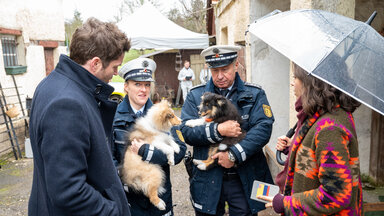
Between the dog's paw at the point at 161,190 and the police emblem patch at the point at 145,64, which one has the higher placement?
the police emblem patch at the point at 145,64

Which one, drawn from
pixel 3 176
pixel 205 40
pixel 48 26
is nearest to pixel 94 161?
Result: pixel 3 176

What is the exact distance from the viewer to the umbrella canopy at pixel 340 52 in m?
1.85

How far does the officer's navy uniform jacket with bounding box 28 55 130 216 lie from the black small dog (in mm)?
1369

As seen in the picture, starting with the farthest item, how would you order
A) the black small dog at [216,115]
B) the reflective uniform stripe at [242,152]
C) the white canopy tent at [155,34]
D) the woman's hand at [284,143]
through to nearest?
the white canopy tent at [155,34] < the black small dog at [216,115] < the reflective uniform stripe at [242,152] < the woman's hand at [284,143]

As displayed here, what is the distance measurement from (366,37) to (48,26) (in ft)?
38.0

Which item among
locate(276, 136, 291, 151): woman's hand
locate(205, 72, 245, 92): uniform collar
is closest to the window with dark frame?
locate(205, 72, 245, 92): uniform collar

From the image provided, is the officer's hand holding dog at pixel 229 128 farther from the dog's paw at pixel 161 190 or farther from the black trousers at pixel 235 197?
the dog's paw at pixel 161 190

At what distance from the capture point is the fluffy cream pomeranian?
295cm

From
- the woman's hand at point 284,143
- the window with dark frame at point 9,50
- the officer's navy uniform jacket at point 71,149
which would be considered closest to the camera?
the officer's navy uniform jacket at point 71,149

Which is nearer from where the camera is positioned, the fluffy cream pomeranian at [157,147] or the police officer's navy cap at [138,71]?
the fluffy cream pomeranian at [157,147]

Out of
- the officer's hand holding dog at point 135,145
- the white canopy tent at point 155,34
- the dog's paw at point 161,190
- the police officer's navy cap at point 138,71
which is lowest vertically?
the dog's paw at point 161,190

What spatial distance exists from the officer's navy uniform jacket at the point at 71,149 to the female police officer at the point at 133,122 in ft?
3.53

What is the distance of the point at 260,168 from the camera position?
124 inches

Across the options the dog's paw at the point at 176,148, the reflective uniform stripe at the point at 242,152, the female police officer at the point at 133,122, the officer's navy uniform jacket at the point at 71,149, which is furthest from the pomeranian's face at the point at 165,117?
the officer's navy uniform jacket at the point at 71,149
